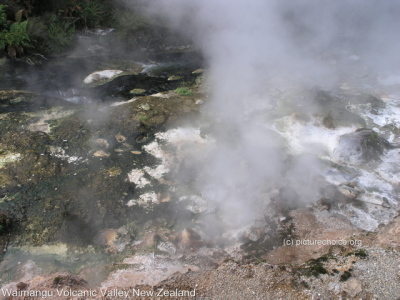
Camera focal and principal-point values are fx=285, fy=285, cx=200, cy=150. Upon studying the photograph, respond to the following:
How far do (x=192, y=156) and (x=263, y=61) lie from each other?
4.71 metres

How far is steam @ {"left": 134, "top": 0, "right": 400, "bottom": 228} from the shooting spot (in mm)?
4750

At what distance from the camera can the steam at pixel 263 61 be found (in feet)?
15.6

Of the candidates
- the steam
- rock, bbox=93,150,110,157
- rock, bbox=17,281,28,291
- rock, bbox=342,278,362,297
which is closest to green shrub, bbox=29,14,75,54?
the steam

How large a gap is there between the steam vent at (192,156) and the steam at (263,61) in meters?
0.05

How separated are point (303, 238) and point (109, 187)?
9.84 feet

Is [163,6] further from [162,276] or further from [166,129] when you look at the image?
[162,276]

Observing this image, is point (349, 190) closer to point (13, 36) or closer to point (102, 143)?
Result: point (102, 143)

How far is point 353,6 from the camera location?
10922 mm

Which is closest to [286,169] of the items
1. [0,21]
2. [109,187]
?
[109,187]

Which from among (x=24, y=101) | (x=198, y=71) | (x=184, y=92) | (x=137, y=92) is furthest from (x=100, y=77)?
(x=198, y=71)

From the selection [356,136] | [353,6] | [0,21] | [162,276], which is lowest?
[162,276]

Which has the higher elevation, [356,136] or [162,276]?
[356,136]

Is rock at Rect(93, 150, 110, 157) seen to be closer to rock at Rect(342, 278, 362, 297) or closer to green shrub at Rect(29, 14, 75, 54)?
rock at Rect(342, 278, 362, 297)

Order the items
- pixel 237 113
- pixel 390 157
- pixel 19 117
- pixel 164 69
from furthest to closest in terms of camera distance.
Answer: pixel 164 69 → pixel 237 113 → pixel 19 117 → pixel 390 157
